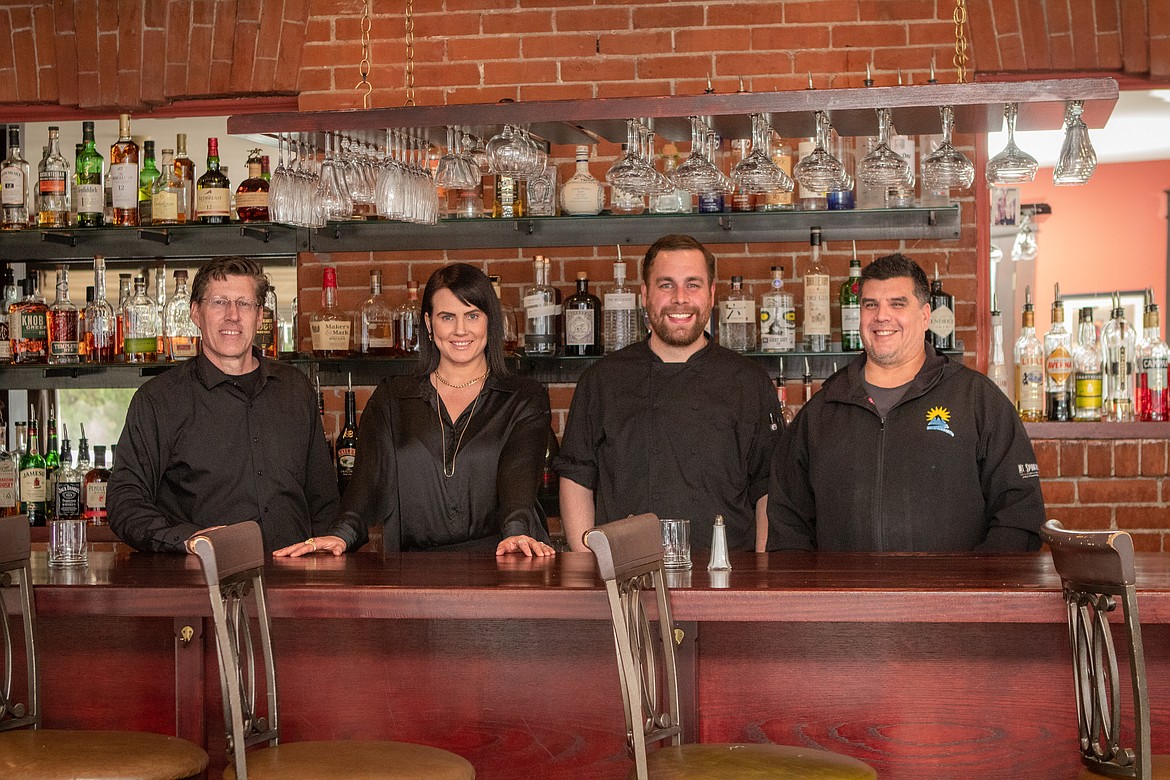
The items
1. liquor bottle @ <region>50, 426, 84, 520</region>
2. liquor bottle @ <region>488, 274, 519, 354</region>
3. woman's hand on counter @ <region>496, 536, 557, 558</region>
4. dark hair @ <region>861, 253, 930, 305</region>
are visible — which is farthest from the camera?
liquor bottle @ <region>50, 426, 84, 520</region>

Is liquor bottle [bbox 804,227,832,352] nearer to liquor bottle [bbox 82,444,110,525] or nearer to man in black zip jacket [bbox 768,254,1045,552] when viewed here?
man in black zip jacket [bbox 768,254,1045,552]

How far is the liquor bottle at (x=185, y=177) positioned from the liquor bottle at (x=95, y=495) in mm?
965

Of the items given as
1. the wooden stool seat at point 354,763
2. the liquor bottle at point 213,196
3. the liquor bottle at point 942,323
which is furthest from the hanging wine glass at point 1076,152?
the liquor bottle at point 213,196

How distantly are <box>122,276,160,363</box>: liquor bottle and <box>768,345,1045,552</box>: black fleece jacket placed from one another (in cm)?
241

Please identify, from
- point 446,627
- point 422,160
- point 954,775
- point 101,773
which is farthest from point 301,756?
point 422,160

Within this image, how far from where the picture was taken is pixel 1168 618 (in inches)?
99.1

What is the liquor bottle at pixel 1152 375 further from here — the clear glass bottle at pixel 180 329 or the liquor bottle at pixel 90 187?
the liquor bottle at pixel 90 187

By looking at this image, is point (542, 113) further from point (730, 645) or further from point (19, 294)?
point (19, 294)

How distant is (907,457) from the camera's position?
3.49m

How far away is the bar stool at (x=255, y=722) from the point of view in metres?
2.37

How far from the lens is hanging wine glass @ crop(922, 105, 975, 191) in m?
3.38

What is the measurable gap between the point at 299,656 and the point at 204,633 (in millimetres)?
213

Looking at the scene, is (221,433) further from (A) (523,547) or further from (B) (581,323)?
(B) (581,323)

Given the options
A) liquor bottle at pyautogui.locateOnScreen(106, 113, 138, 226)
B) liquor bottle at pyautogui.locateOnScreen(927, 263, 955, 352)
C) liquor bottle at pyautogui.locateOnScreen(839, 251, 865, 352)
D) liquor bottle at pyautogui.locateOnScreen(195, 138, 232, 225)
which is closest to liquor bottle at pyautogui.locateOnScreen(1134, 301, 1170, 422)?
liquor bottle at pyautogui.locateOnScreen(927, 263, 955, 352)
